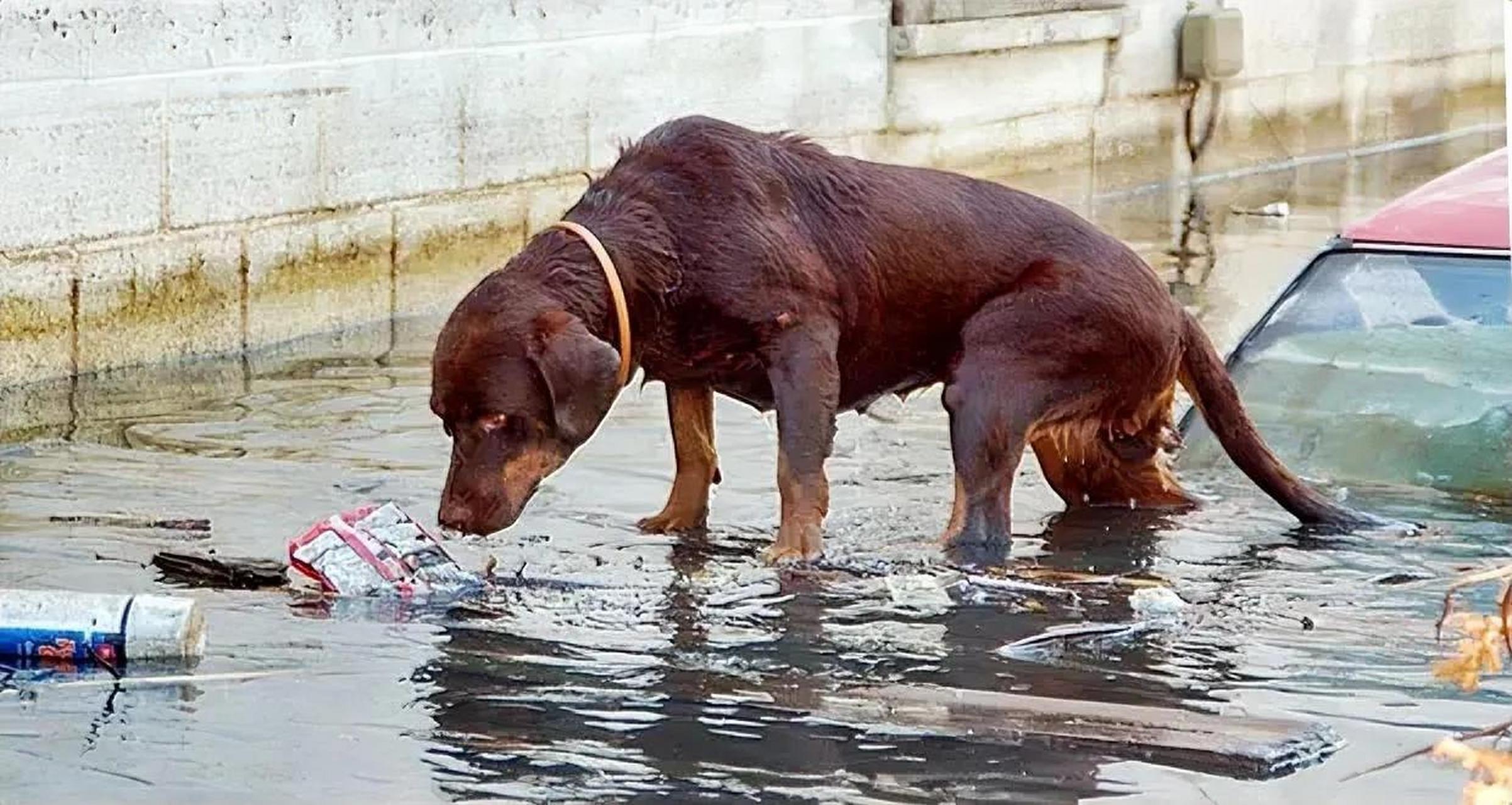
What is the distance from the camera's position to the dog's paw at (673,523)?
8164mm

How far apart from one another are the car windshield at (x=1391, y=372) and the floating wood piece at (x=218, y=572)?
3.01 m

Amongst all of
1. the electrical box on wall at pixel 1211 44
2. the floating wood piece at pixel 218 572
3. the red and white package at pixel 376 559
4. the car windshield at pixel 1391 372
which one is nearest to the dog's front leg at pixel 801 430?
the red and white package at pixel 376 559

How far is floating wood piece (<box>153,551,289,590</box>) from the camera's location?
7195mm

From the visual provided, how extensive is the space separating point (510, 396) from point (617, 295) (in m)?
0.44

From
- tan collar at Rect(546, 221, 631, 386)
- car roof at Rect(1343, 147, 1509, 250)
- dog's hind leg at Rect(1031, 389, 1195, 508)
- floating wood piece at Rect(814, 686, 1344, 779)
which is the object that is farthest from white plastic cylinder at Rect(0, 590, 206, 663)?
car roof at Rect(1343, 147, 1509, 250)

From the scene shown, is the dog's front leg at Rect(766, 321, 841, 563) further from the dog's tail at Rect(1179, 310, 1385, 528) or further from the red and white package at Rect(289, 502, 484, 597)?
the dog's tail at Rect(1179, 310, 1385, 528)

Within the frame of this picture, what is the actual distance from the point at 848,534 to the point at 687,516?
48cm

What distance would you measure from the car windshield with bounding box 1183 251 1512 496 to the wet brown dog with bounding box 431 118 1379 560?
29cm

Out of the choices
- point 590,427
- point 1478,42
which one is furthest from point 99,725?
point 1478,42

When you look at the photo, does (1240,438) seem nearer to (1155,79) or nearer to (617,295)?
(617,295)

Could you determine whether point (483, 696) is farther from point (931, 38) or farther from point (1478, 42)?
point (1478, 42)

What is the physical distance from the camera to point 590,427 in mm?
7395

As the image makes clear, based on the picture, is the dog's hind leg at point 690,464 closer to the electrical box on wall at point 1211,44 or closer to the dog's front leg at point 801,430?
the dog's front leg at point 801,430

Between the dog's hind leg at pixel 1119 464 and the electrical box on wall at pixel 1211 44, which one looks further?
the electrical box on wall at pixel 1211 44
